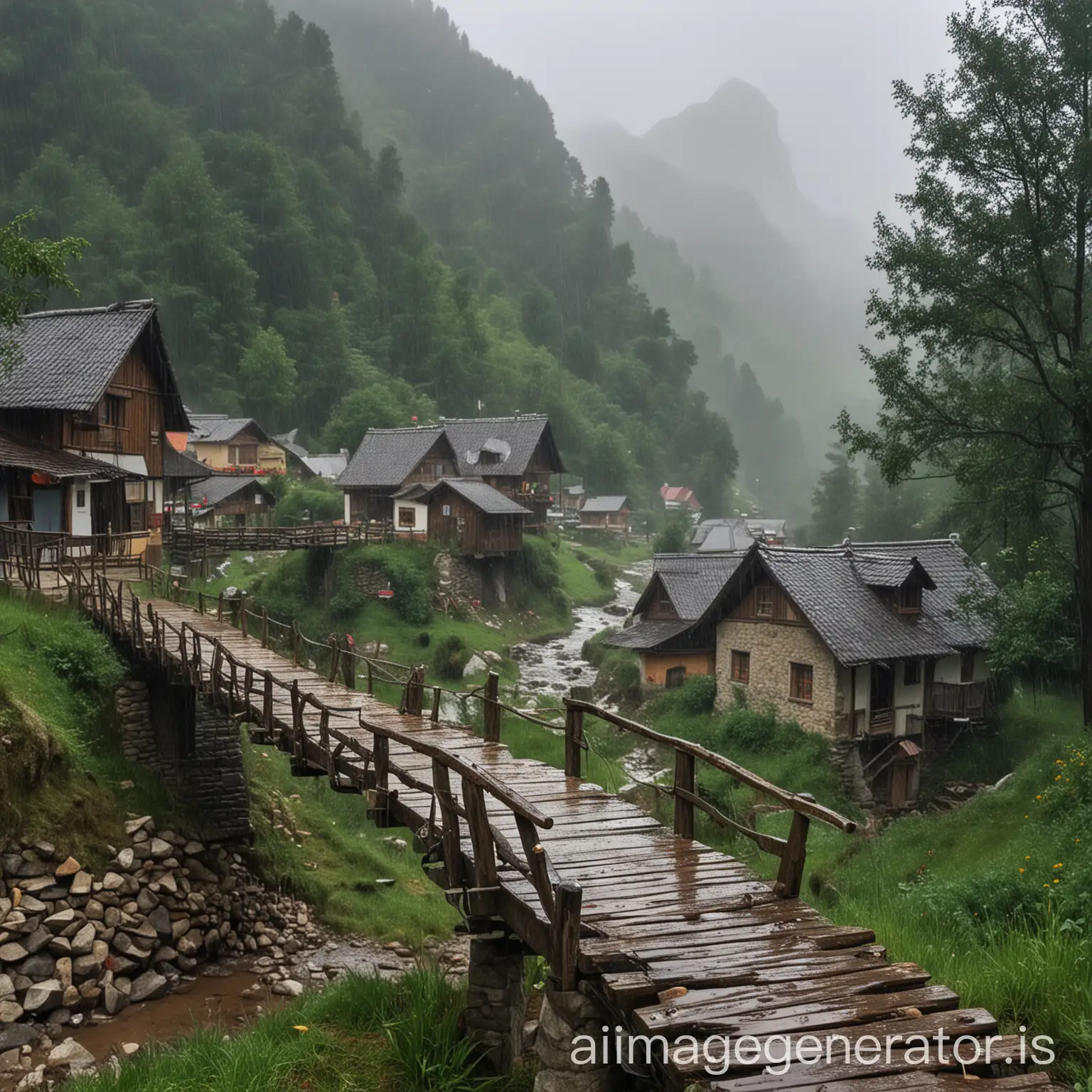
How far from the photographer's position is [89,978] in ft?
50.3

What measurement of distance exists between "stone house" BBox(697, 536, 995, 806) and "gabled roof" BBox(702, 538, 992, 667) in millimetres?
43

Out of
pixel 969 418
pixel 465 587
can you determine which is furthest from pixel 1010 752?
pixel 465 587

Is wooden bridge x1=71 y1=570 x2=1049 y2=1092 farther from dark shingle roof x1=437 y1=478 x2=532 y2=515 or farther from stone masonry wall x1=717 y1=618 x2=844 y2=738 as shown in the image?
dark shingle roof x1=437 y1=478 x2=532 y2=515

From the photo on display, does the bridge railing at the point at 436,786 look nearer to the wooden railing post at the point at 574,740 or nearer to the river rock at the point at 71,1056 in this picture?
the wooden railing post at the point at 574,740

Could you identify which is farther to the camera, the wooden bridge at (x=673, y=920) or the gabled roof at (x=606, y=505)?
the gabled roof at (x=606, y=505)

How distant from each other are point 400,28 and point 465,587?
15865 cm

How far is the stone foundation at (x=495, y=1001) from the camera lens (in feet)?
30.0

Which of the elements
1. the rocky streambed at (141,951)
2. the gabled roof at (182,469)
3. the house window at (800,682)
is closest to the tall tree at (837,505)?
the house window at (800,682)

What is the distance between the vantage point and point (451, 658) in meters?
38.8

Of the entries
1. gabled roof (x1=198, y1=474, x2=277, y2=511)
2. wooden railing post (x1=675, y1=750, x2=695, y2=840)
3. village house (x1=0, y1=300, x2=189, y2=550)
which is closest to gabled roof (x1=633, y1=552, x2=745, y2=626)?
village house (x1=0, y1=300, x2=189, y2=550)

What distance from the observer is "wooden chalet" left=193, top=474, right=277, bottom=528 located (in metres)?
50.0

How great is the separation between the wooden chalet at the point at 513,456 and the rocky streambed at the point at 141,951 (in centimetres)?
3837

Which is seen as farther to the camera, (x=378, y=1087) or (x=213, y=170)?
(x=213, y=170)

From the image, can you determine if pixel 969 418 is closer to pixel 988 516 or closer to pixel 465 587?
pixel 988 516
